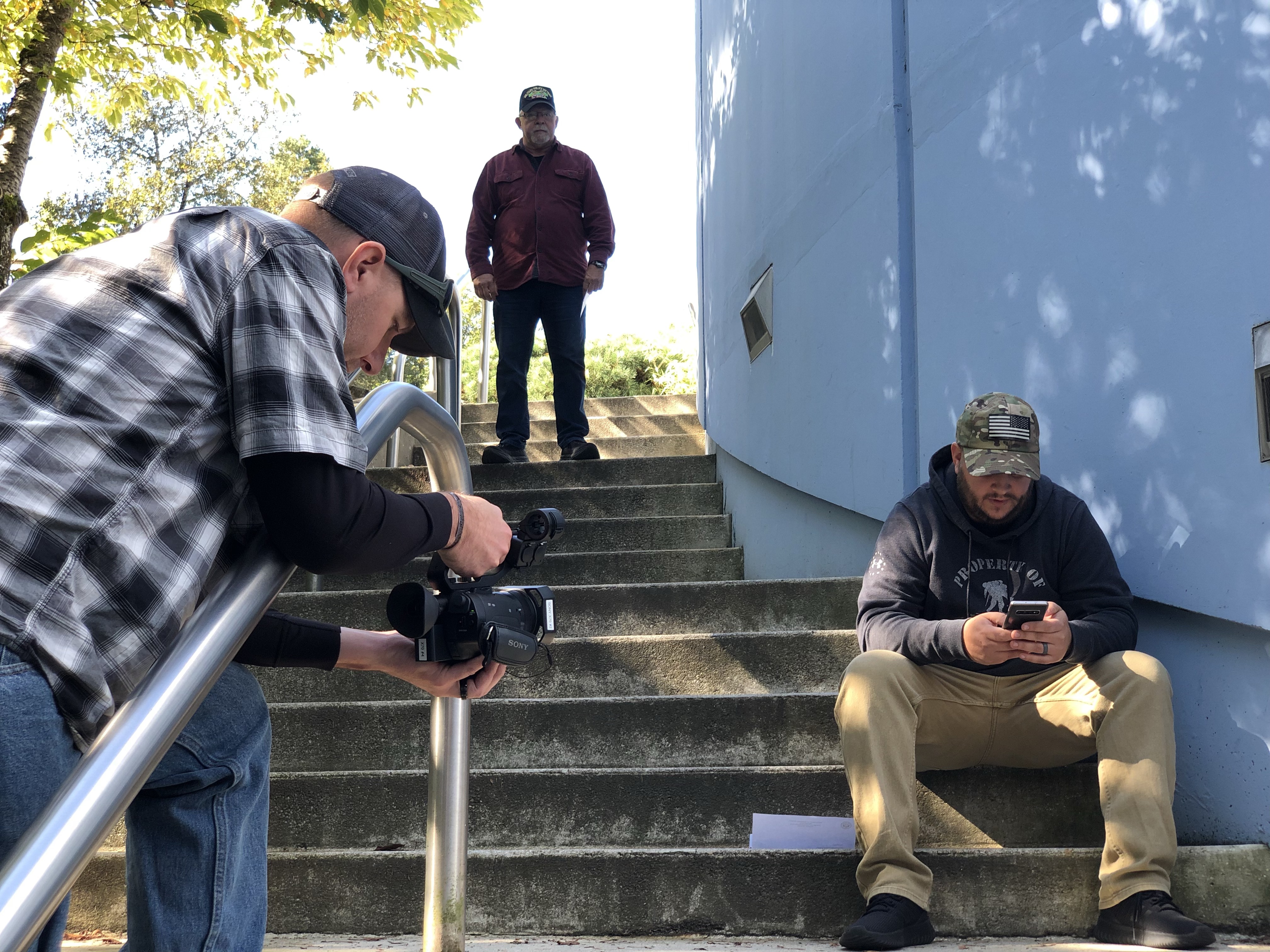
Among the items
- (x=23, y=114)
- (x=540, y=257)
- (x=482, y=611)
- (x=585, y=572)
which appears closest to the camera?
(x=482, y=611)

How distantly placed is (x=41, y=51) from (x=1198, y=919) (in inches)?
194

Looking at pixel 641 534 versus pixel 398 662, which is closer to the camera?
pixel 398 662

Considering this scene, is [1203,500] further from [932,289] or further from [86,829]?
[86,829]

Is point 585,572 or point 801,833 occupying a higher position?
point 585,572

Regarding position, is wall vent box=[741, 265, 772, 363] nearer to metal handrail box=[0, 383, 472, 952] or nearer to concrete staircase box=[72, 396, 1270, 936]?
concrete staircase box=[72, 396, 1270, 936]

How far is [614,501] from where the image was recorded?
476 cm

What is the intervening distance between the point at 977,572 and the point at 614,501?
7.44 ft

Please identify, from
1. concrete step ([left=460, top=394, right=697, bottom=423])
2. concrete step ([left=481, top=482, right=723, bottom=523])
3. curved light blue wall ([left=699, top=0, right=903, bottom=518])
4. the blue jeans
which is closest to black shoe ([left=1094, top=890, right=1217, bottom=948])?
curved light blue wall ([left=699, top=0, right=903, bottom=518])

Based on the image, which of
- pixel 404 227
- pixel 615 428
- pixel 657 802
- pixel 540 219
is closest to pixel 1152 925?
pixel 657 802

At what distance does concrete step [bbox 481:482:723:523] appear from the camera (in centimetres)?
461

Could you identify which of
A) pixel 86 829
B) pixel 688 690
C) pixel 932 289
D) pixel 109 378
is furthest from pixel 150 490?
pixel 932 289

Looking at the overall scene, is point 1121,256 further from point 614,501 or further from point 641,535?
point 614,501

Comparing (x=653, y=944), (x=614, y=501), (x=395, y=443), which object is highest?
(x=395, y=443)

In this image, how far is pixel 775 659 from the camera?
10.1 feet
